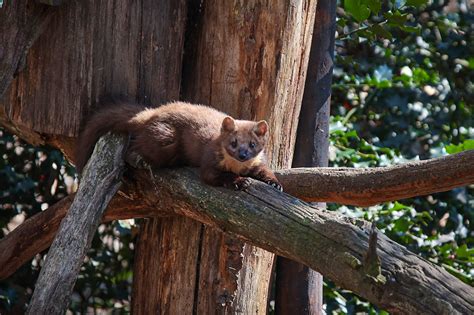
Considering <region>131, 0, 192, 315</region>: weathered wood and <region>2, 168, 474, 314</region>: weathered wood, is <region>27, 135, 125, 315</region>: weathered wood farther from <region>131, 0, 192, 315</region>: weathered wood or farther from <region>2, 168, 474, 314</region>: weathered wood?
<region>131, 0, 192, 315</region>: weathered wood

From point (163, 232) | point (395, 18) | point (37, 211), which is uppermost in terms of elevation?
point (395, 18)

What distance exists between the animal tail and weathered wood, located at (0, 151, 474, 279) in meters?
0.35

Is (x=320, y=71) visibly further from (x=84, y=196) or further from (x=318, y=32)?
(x=84, y=196)

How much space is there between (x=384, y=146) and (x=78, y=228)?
301 centimetres

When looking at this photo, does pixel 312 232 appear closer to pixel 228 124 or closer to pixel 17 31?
pixel 228 124

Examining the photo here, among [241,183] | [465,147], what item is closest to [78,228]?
[241,183]

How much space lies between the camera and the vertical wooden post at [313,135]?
5102mm

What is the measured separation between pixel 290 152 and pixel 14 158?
2.46 metres

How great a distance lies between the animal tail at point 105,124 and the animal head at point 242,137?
463mm

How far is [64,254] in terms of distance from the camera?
3.76 metres

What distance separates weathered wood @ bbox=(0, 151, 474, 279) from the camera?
3.89 metres

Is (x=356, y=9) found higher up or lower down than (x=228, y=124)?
higher up

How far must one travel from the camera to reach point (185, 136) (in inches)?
172

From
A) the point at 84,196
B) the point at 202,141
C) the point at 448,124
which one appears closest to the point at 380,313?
the point at 448,124
